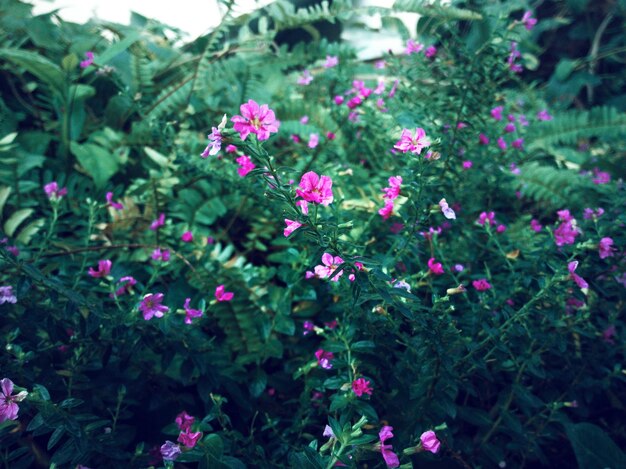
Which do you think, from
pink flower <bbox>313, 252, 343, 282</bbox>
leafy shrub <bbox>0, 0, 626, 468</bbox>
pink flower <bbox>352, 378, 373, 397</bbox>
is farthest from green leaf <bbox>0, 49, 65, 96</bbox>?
pink flower <bbox>352, 378, 373, 397</bbox>

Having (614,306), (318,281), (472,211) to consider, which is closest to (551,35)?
(472,211)

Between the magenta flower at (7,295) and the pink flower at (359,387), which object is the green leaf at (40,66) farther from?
the pink flower at (359,387)

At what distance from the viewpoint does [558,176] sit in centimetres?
173

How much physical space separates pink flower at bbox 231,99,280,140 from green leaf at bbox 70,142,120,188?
0.94 meters

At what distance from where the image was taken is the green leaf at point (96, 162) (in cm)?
150

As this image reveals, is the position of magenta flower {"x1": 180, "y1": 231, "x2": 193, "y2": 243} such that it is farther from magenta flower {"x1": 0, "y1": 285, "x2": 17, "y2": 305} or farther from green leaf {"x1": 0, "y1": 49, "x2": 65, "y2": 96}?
green leaf {"x1": 0, "y1": 49, "x2": 65, "y2": 96}

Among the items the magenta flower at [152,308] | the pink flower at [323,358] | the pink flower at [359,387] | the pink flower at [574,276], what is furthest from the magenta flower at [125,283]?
the pink flower at [574,276]

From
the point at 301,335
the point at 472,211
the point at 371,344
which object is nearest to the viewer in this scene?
the point at 371,344

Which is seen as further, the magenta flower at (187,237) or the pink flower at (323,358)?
the magenta flower at (187,237)

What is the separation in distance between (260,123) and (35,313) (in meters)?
0.63

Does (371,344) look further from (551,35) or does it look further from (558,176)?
(551,35)

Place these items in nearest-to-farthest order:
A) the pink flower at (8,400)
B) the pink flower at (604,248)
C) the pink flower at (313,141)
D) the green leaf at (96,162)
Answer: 1. the pink flower at (8,400)
2. the pink flower at (604,248)
3. the pink flower at (313,141)
4. the green leaf at (96,162)

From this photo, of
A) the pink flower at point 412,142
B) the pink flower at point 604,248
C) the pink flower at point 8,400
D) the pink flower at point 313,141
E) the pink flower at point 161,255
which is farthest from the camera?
the pink flower at point 313,141

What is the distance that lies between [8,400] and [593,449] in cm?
111
